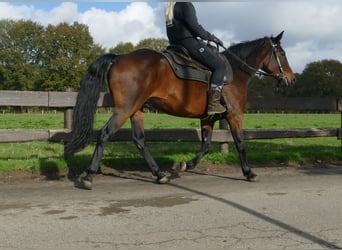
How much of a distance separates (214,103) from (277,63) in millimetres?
1837

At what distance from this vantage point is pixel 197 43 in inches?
294

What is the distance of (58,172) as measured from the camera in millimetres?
7652

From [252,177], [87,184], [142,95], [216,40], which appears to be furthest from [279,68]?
[87,184]

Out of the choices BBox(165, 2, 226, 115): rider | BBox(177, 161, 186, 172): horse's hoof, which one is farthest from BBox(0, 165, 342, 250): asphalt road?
BBox(165, 2, 226, 115): rider

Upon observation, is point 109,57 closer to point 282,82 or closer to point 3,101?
point 3,101

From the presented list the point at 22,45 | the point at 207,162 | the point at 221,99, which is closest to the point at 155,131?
the point at 207,162

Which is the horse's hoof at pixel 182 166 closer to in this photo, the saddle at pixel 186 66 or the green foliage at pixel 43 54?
the saddle at pixel 186 66

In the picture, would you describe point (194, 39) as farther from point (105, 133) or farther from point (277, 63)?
point (105, 133)

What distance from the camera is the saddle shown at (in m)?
7.29

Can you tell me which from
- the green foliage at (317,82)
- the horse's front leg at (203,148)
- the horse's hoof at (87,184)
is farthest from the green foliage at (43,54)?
the horse's hoof at (87,184)

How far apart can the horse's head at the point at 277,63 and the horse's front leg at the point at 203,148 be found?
1537 mm

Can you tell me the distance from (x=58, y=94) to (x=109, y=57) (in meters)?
1.53

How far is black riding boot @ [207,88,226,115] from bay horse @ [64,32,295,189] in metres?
0.14

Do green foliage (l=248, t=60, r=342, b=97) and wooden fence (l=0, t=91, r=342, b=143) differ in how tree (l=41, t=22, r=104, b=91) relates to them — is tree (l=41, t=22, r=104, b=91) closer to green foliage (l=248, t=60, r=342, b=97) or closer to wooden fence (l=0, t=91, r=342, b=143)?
green foliage (l=248, t=60, r=342, b=97)
